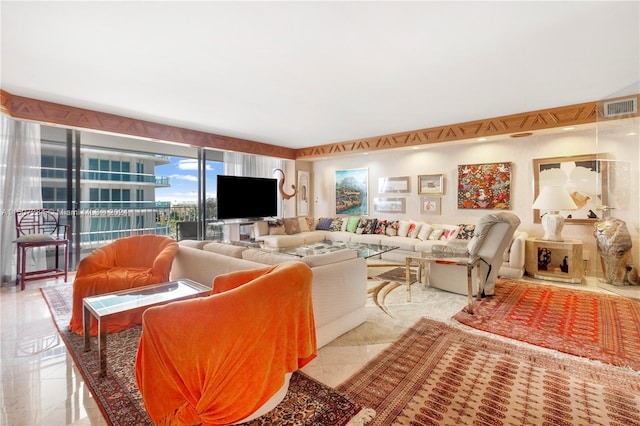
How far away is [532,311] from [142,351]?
3.64m

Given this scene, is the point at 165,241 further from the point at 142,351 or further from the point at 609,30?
the point at 609,30

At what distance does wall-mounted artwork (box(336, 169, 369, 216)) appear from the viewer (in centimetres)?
712

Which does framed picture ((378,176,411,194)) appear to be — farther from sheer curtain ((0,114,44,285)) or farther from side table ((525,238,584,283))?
sheer curtain ((0,114,44,285))

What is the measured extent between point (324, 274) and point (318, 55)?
1986 millimetres

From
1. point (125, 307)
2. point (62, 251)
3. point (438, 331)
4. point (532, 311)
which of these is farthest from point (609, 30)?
point (62, 251)

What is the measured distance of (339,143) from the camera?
686 cm

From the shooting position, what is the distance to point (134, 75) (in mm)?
3145

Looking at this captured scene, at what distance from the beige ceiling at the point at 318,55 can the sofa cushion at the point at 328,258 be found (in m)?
1.81

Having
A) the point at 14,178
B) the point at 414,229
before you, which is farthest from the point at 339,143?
the point at 14,178

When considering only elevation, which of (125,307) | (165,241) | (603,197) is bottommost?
(125,307)

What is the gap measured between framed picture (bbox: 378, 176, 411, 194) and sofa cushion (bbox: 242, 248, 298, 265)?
451 cm

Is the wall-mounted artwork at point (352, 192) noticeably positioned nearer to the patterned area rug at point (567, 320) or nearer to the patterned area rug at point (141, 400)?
the patterned area rug at point (567, 320)

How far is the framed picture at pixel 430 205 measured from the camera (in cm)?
599

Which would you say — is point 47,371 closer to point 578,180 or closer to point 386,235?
point 386,235
